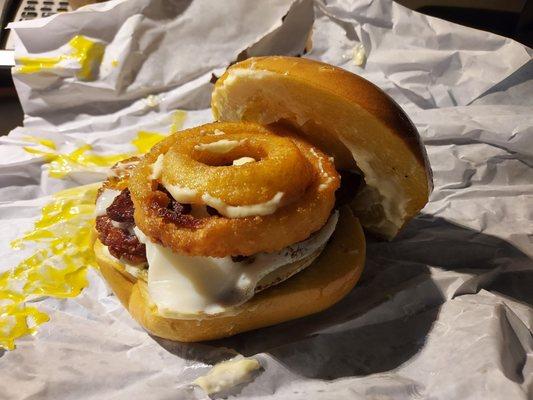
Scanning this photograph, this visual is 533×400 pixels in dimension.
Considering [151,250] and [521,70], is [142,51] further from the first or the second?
[521,70]

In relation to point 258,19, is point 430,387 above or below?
below

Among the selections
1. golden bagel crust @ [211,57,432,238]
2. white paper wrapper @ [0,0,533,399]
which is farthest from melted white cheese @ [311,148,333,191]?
white paper wrapper @ [0,0,533,399]

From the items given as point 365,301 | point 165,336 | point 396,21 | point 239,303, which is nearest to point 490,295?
point 365,301

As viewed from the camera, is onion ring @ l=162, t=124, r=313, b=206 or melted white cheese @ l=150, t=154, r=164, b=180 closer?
onion ring @ l=162, t=124, r=313, b=206

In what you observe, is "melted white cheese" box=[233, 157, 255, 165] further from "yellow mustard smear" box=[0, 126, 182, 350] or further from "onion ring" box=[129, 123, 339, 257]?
"yellow mustard smear" box=[0, 126, 182, 350]

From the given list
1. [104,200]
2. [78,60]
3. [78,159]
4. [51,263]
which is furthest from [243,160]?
[78,60]

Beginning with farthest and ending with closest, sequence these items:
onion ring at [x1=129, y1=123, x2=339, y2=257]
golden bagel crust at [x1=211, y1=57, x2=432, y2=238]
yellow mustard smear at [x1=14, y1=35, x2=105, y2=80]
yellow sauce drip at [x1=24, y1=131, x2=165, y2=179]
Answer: yellow mustard smear at [x1=14, y1=35, x2=105, y2=80]
yellow sauce drip at [x1=24, y1=131, x2=165, y2=179]
golden bagel crust at [x1=211, y1=57, x2=432, y2=238]
onion ring at [x1=129, y1=123, x2=339, y2=257]

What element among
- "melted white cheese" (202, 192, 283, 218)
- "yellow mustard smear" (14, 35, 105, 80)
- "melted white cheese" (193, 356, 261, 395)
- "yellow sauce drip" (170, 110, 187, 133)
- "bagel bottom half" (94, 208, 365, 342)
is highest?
"melted white cheese" (202, 192, 283, 218)
